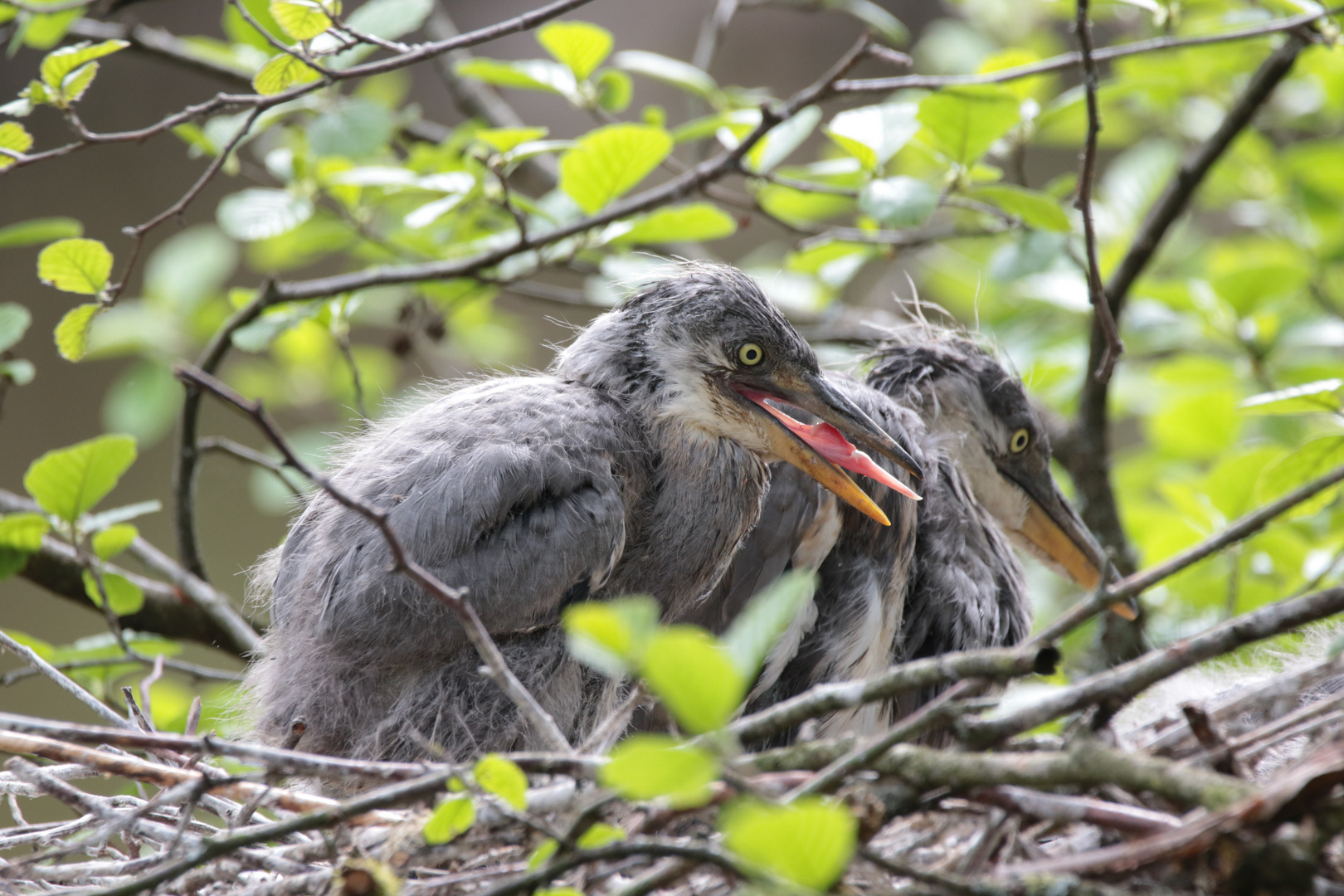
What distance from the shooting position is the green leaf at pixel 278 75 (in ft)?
4.87

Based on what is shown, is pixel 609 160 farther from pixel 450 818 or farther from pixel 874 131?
pixel 450 818

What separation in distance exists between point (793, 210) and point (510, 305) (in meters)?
3.21

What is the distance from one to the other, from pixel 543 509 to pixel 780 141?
3.11 ft

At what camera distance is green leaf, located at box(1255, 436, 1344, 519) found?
5.21ft

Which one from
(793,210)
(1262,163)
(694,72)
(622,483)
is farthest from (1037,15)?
(622,483)

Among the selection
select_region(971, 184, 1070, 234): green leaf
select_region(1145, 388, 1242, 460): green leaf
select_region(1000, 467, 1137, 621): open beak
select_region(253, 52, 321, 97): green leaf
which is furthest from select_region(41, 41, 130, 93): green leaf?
select_region(1145, 388, 1242, 460): green leaf

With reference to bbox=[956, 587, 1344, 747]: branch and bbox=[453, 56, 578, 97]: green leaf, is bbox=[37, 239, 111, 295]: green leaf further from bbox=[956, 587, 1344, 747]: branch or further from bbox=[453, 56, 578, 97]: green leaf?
bbox=[956, 587, 1344, 747]: branch

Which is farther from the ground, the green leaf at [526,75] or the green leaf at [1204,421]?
the green leaf at [526,75]

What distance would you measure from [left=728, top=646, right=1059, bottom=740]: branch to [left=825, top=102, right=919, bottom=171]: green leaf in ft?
3.45

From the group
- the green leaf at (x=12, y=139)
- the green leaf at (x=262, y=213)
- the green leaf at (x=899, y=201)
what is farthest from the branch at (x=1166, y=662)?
the green leaf at (x=262, y=213)

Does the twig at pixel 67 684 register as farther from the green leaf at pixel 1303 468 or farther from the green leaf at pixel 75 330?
the green leaf at pixel 1303 468

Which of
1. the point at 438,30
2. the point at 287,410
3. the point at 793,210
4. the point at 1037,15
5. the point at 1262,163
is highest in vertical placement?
the point at 1037,15

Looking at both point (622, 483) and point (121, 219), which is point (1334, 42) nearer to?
point (622, 483)

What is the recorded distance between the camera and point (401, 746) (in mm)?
1519
